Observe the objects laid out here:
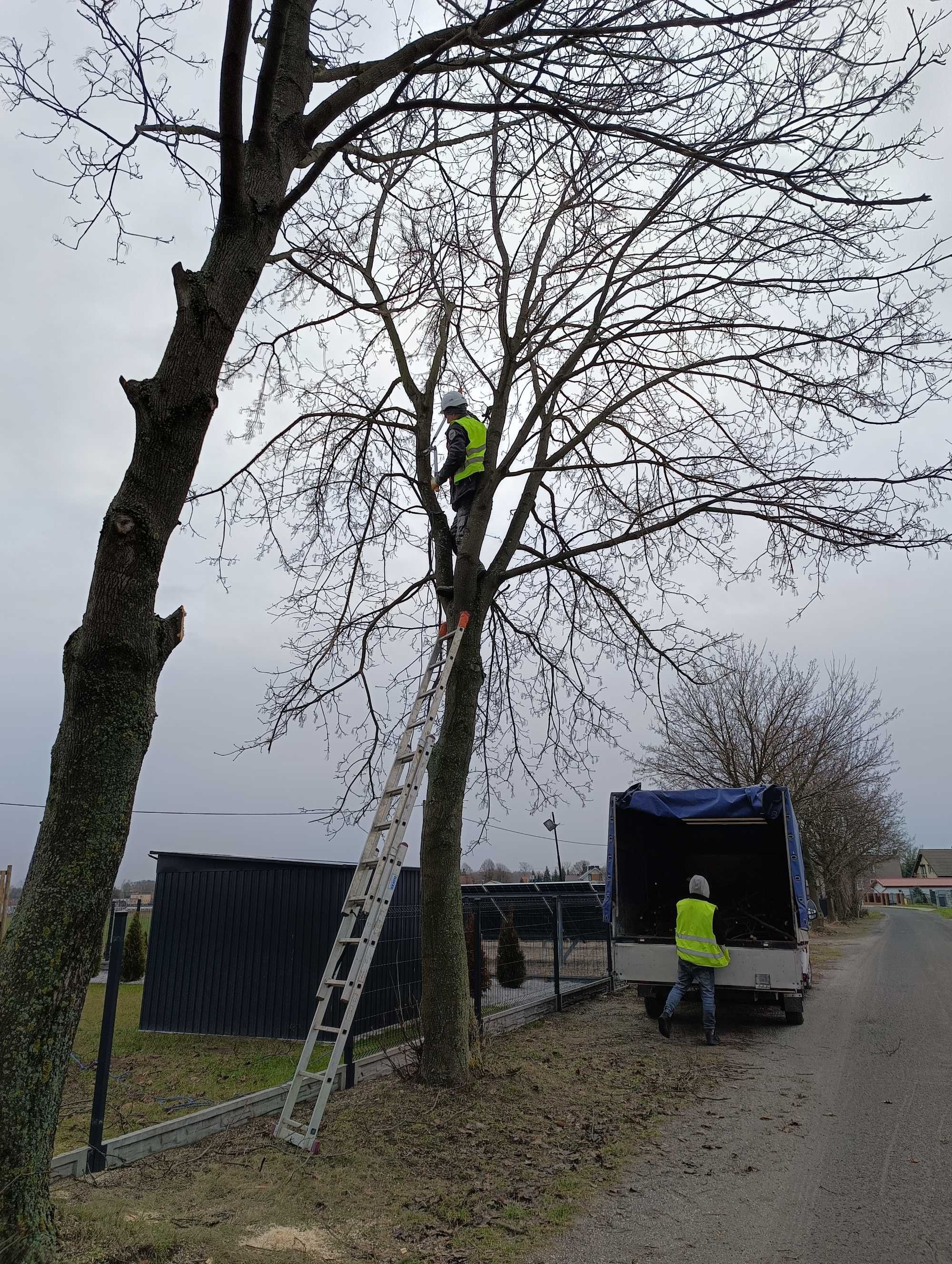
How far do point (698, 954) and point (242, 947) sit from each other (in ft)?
20.0

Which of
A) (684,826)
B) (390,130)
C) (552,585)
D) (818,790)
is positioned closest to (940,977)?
(684,826)

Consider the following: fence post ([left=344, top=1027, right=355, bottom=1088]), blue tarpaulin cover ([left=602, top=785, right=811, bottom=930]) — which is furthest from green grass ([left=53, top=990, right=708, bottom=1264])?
blue tarpaulin cover ([left=602, top=785, right=811, bottom=930])

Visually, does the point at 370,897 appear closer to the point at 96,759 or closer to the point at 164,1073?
the point at 96,759

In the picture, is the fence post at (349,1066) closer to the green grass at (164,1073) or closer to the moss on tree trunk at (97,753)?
the green grass at (164,1073)

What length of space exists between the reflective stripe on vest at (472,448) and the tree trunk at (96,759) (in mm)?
3946

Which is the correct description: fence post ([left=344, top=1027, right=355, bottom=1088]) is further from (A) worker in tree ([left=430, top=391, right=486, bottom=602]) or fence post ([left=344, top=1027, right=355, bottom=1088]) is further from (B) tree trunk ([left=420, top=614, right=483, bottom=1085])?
(A) worker in tree ([left=430, top=391, right=486, bottom=602])

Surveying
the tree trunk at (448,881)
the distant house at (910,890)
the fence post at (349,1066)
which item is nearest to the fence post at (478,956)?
the fence post at (349,1066)

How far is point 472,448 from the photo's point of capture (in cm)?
792

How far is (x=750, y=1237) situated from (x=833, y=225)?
605 cm

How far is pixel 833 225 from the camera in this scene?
5.86m

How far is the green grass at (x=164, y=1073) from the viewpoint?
7.55 metres

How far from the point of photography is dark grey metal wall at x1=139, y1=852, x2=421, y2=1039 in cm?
1125

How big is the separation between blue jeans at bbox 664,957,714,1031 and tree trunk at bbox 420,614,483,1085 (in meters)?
3.46

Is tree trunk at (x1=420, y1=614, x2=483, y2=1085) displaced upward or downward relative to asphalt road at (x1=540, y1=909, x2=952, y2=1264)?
upward
